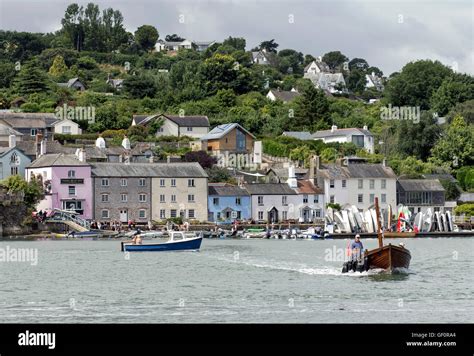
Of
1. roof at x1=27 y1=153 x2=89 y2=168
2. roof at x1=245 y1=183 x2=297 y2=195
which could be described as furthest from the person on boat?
roof at x1=245 y1=183 x2=297 y2=195

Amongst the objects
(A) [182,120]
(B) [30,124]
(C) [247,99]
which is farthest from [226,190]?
(C) [247,99]

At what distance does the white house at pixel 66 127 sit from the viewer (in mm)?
117500

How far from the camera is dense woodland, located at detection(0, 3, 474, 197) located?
12125 cm

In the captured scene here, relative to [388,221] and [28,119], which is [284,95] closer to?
[28,119]

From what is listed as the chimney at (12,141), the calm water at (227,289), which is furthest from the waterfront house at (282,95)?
the calm water at (227,289)

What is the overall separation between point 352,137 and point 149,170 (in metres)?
30.6

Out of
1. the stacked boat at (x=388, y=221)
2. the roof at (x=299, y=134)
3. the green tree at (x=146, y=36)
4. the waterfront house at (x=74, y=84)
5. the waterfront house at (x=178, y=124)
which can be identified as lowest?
the stacked boat at (x=388, y=221)

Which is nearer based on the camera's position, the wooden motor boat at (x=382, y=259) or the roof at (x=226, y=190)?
the wooden motor boat at (x=382, y=259)

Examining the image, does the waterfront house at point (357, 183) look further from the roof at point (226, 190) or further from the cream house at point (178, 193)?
the cream house at point (178, 193)

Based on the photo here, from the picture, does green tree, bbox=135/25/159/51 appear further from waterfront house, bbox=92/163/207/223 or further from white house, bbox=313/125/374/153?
waterfront house, bbox=92/163/207/223

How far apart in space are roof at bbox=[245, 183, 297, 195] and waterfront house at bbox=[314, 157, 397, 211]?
4.01m

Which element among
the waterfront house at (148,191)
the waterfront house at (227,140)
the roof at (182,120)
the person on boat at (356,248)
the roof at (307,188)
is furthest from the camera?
the roof at (182,120)

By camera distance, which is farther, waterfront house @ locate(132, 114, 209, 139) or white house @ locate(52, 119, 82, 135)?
waterfront house @ locate(132, 114, 209, 139)

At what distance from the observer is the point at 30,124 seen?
116m
